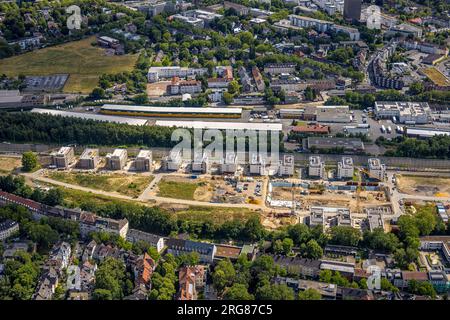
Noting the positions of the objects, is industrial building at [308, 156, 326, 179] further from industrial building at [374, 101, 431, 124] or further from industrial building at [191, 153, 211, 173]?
industrial building at [374, 101, 431, 124]

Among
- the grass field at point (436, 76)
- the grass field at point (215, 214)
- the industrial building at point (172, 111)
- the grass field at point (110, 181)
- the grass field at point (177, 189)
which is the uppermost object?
the industrial building at point (172, 111)

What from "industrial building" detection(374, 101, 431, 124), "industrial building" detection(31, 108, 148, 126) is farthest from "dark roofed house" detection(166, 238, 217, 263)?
"industrial building" detection(374, 101, 431, 124)

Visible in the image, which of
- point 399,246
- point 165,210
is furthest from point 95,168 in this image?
point 399,246

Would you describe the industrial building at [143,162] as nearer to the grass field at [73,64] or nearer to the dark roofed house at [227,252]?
the dark roofed house at [227,252]

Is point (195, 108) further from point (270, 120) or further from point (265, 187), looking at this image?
point (265, 187)

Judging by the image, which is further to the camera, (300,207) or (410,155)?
(410,155)

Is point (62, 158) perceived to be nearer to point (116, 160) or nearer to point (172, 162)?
point (116, 160)

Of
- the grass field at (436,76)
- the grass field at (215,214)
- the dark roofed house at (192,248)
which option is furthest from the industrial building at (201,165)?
the grass field at (436,76)
